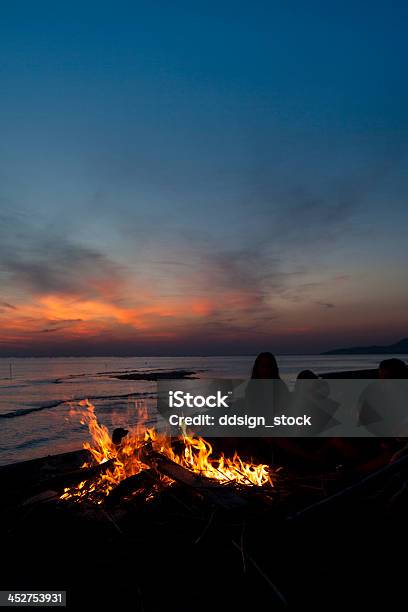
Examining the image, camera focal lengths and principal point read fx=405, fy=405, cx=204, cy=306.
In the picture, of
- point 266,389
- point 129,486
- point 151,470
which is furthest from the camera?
point 266,389

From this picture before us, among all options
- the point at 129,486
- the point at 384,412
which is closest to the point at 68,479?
the point at 129,486

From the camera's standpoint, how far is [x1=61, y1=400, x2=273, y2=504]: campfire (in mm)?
5219

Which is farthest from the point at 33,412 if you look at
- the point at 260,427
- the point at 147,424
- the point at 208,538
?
the point at 208,538

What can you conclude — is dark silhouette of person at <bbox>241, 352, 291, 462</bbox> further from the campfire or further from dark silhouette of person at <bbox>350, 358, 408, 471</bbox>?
dark silhouette of person at <bbox>350, 358, 408, 471</bbox>

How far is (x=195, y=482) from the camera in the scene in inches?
191

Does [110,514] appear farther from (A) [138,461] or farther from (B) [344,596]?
(B) [344,596]

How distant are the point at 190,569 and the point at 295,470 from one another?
327cm

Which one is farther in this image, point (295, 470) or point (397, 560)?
point (295, 470)

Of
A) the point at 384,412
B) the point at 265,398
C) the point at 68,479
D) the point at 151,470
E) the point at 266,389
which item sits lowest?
the point at 68,479

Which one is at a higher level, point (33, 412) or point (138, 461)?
point (138, 461)

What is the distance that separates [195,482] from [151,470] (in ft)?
2.74

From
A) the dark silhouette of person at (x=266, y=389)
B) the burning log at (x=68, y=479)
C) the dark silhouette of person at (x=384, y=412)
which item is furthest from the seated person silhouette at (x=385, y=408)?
the burning log at (x=68, y=479)

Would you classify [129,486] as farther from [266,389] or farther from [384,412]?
[384,412]

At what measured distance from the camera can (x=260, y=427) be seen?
24.1ft
